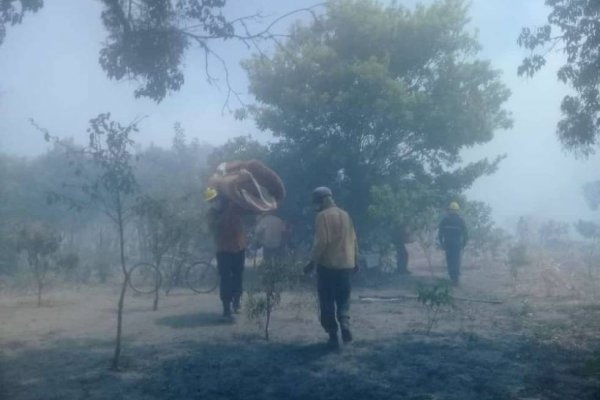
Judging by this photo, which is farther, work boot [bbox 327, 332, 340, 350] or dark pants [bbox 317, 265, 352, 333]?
dark pants [bbox 317, 265, 352, 333]

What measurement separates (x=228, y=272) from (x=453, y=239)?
6.86m

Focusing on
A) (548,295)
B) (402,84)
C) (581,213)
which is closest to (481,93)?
(402,84)

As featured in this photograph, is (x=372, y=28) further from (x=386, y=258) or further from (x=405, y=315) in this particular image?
(x=405, y=315)

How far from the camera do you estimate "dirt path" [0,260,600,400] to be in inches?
234

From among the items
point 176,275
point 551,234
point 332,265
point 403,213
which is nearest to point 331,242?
point 332,265

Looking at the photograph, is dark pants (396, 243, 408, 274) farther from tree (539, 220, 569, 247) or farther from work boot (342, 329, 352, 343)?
tree (539, 220, 569, 247)

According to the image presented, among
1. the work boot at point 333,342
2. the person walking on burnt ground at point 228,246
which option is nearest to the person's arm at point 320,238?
the work boot at point 333,342

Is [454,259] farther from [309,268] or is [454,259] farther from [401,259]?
[309,268]

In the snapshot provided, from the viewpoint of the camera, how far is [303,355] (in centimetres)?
731

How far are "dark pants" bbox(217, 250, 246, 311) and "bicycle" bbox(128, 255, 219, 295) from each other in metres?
4.23

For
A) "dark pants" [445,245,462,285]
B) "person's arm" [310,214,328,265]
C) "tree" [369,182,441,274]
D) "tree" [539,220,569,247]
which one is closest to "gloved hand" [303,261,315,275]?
"person's arm" [310,214,328,265]

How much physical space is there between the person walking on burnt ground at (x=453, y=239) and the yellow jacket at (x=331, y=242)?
277 inches

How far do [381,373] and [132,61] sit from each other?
661 centimetres

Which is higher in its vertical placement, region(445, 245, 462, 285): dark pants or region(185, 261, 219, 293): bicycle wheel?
region(445, 245, 462, 285): dark pants
